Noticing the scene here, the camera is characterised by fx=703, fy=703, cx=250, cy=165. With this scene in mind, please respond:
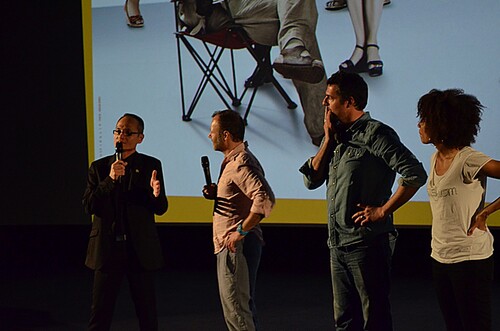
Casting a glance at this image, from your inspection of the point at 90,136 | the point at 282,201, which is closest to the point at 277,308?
the point at 282,201

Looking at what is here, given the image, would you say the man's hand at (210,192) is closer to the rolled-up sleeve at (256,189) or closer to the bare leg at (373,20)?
the rolled-up sleeve at (256,189)

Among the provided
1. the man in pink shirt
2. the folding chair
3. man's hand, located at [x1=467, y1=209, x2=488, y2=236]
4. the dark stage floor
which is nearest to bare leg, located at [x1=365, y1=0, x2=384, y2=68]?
the folding chair

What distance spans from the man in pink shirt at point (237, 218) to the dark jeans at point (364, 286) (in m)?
0.38

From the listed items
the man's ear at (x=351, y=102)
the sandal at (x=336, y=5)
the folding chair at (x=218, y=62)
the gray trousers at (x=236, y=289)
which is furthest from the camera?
the folding chair at (x=218, y=62)

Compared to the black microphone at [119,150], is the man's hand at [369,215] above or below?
below

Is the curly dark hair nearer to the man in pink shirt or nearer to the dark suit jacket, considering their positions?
the man in pink shirt

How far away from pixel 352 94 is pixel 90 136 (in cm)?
319

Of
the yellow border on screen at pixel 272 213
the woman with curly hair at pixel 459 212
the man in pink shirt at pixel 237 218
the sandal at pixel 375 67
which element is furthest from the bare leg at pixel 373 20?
the woman with curly hair at pixel 459 212

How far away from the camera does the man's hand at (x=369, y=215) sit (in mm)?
2312

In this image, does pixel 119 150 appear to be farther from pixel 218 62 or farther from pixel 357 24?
pixel 357 24

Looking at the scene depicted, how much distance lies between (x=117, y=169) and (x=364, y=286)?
1133 millimetres

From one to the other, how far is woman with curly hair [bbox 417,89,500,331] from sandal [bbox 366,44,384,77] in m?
2.36

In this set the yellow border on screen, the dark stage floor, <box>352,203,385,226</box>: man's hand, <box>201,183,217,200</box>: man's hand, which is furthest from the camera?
the yellow border on screen

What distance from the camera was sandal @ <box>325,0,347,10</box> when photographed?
4.67 m
